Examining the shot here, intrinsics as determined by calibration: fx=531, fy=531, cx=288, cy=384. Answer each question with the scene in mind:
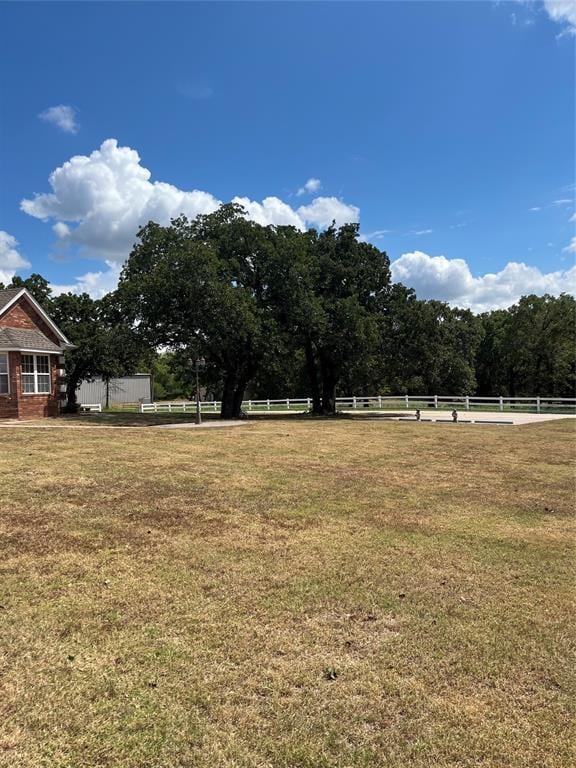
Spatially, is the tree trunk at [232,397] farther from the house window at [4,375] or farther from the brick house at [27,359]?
the house window at [4,375]

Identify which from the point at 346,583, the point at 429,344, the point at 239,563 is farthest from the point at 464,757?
the point at 429,344

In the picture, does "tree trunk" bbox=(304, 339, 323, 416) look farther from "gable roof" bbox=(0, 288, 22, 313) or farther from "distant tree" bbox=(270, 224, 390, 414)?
"gable roof" bbox=(0, 288, 22, 313)

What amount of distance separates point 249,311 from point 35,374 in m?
8.73

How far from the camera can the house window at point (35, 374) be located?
2036cm

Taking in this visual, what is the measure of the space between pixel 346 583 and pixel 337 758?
206 centimetres

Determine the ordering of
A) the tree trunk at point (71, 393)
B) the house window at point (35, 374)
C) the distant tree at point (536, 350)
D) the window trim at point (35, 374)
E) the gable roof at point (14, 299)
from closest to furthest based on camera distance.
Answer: the window trim at point (35, 374) → the house window at point (35, 374) → the gable roof at point (14, 299) → the tree trunk at point (71, 393) → the distant tree at point (536, 350)

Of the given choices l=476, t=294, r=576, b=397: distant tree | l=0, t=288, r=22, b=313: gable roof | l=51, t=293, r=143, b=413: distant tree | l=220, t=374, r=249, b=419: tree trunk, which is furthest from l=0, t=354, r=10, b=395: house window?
l=476, t=294, r=576, b=397: distant tree

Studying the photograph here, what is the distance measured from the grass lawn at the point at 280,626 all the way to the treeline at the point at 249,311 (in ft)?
45.1

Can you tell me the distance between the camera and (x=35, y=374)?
20750 millimetres

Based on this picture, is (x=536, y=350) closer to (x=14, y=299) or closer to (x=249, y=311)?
(x=249, y=311)

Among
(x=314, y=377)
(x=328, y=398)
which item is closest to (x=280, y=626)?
(x=314, y=377)

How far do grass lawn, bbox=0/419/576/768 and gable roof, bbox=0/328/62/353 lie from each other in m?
12.9

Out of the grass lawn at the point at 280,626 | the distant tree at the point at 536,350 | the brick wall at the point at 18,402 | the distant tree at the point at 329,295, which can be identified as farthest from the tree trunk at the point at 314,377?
the distant tree at the point at 536,350

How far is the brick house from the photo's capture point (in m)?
19.7
